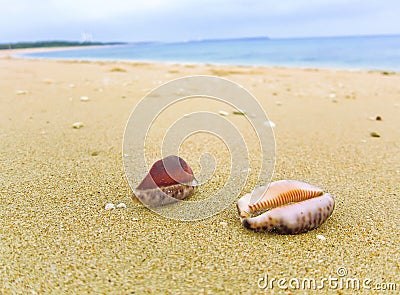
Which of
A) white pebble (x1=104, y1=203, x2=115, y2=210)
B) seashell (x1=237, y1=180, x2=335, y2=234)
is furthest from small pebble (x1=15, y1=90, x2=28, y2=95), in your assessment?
seashell (x1=237, y1=180, x2=335, y2=234)

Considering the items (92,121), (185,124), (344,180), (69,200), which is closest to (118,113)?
(92,121)

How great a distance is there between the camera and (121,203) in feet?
6.64

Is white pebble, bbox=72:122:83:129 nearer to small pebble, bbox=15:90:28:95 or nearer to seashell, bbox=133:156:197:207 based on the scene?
seashell, bbox=133:156:197:207

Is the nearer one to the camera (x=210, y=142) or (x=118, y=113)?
(x=210, y=142)

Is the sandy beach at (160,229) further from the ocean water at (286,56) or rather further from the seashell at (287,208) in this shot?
the ocean water at (286,56)

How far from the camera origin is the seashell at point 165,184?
76.0 inches

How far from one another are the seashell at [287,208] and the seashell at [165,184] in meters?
0.38

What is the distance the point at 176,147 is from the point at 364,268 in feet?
6.46

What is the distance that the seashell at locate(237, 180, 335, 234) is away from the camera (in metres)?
A: 1.66

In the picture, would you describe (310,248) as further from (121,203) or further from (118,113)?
(118,113)

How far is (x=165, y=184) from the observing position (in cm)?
196

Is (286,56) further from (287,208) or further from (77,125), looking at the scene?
(287,208)

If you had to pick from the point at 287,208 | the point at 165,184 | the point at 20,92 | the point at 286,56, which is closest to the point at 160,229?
the point at 165,184

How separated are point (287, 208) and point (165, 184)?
2.23 ft
